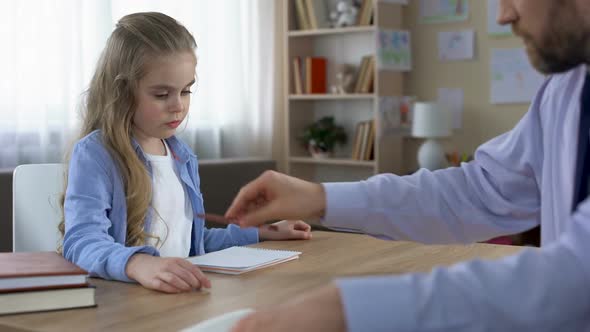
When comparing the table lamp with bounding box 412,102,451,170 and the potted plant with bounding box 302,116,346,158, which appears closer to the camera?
the table lamp with bounding box 412,102,451,170

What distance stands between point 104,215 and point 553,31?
1.06 meters

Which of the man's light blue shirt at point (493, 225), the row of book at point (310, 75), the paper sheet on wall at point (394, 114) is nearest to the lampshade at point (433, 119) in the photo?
the paper sheet on wall at point (394, 114)

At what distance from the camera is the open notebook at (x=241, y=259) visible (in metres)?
1.49

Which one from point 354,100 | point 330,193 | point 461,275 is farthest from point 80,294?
point 354,100

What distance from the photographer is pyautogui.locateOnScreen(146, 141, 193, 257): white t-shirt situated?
1.90 m

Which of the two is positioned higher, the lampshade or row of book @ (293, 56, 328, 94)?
row of book @ (293, 56, 328, 94)

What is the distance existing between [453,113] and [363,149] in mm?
662

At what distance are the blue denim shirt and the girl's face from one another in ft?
0.24

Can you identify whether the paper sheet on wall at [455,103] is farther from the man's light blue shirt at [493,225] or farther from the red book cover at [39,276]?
the red book cover at [39,276]

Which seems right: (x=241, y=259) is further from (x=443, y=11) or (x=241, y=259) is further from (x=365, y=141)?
(x=443, y=11)

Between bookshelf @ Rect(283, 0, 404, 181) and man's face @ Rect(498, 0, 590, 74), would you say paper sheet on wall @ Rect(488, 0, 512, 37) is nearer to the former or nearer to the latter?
bookshelf @ Rect(283, 0, 404, 181)

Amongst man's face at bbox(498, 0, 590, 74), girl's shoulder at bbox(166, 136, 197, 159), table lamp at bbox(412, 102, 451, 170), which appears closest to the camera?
man's face at bbox(498, 0, 590, 74)

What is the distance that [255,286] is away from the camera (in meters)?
1.37

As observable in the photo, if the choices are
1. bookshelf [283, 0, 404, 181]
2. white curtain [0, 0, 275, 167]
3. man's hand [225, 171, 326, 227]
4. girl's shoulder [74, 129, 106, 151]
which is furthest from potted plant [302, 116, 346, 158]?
man's hand [225, 171, 326, 227]
